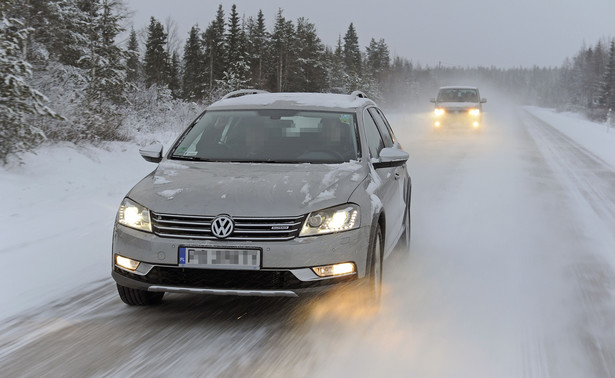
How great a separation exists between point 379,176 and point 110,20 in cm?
2801

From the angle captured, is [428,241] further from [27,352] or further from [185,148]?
[27,352]

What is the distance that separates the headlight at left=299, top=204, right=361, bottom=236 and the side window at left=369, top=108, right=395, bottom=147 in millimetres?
2086

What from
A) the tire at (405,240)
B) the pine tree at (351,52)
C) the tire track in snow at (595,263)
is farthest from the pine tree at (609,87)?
the tire at (405,240)

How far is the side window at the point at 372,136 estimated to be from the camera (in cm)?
529

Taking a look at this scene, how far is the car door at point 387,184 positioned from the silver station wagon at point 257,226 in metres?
0.04

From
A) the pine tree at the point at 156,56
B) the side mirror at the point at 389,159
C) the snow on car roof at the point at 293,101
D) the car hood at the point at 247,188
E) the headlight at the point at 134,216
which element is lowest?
the headlight at the point at 134,216

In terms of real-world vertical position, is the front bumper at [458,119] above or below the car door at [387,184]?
below

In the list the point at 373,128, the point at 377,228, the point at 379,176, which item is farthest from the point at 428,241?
the point at 377,228

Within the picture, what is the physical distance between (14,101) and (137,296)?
622cm

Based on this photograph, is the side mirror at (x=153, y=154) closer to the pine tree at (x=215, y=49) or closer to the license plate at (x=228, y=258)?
the license plate at (x=228, y=258)

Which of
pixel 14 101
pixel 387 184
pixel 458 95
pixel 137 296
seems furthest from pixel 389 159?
pixel 458 95

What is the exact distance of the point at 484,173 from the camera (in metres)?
13.8

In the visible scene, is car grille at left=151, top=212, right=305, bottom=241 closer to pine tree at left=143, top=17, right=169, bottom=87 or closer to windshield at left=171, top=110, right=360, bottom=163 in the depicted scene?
windshield at left=171, top=110, right=360, bottom=163

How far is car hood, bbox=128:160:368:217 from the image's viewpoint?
3.89 metres
